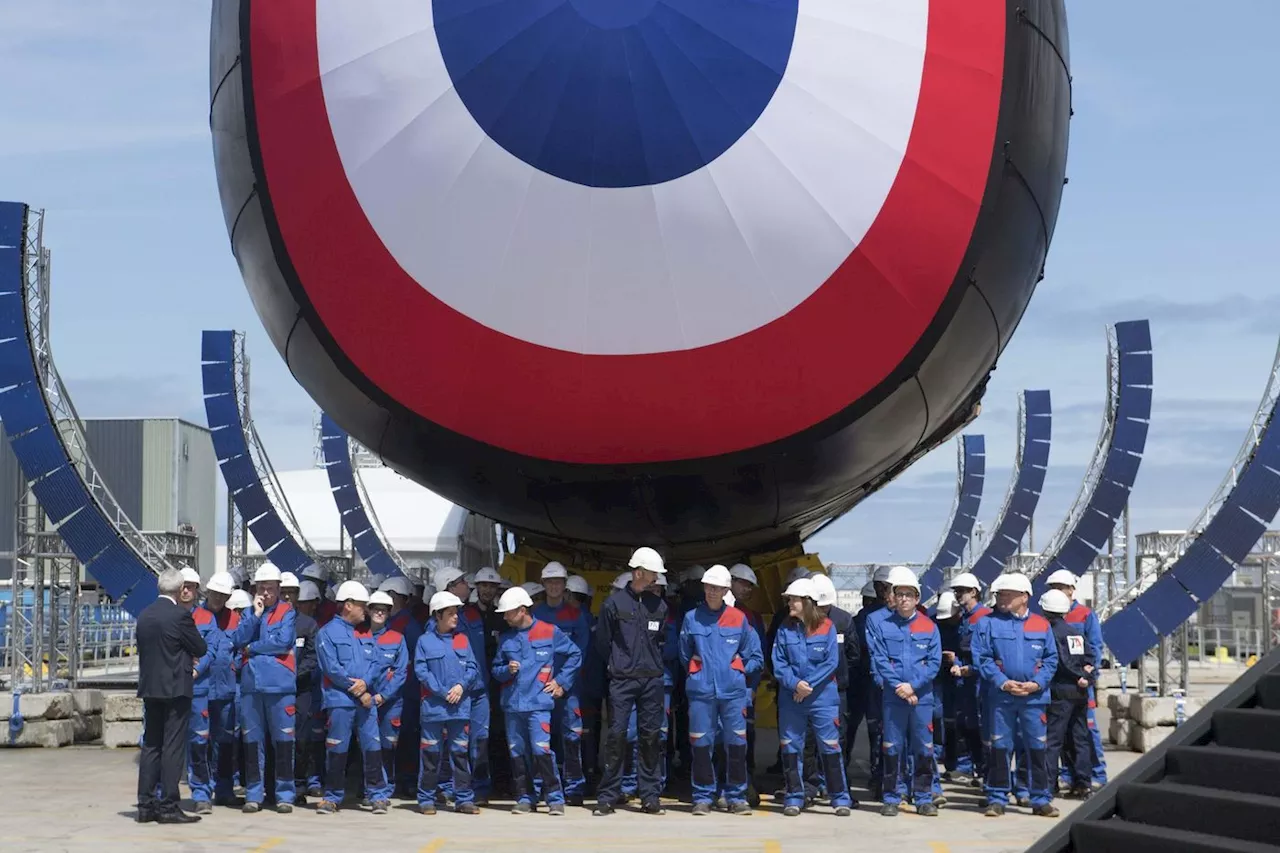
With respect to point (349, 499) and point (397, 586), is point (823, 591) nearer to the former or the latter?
point (397, 586)

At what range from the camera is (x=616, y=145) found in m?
6.43

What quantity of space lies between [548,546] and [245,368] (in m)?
13.7

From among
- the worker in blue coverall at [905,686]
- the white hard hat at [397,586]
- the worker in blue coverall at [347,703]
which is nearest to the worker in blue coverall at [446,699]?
the worker in blue coverall at [347,703]

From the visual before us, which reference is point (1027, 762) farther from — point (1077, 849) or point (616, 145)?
point (616, 145)

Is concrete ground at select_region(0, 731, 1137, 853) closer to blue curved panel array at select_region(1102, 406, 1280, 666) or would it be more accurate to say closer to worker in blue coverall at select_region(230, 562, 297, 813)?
worker in blue coverall at select_region(230, 562, 297, 813)

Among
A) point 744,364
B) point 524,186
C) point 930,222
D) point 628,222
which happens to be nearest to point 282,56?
point 524,186

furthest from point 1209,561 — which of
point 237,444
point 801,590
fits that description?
point 237,444

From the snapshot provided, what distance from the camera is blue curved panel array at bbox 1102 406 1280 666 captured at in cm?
1503

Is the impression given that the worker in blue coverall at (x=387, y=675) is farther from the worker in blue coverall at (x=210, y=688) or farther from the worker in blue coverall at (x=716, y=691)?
the worker in blue coverall at (x=716, y=691)

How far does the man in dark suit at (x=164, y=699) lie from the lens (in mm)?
8297

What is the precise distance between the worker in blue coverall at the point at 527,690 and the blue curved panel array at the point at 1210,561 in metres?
8.26

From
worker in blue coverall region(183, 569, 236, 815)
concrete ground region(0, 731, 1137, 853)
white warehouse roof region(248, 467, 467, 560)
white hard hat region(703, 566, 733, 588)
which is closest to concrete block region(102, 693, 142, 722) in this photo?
concrete ground region(0, 731, 1137, 853)

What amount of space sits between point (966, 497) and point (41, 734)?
2170 centimetres

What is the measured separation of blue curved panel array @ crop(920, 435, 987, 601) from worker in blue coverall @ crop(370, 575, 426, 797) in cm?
2181
